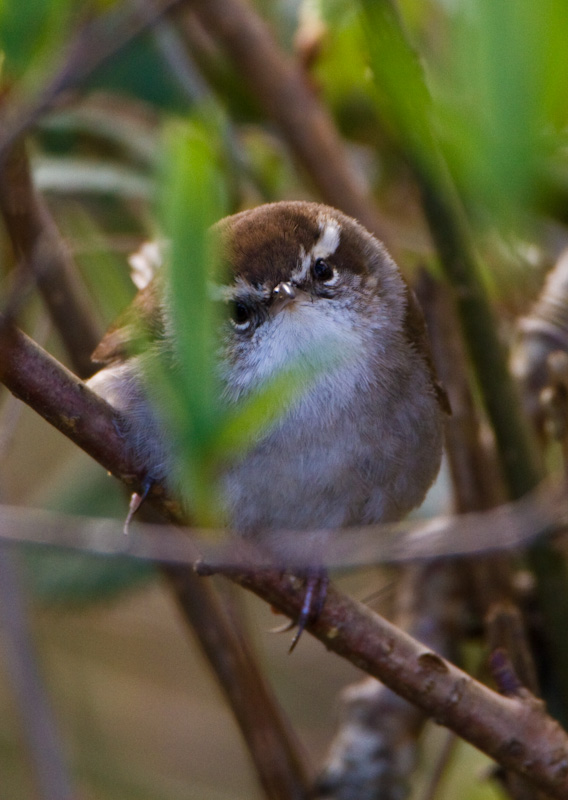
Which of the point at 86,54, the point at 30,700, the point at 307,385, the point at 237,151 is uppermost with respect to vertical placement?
the point at 86,54

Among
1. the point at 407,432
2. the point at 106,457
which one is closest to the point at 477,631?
the point at 407,432

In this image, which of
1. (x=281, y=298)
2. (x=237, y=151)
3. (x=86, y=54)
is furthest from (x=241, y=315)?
(x=86, y=54)

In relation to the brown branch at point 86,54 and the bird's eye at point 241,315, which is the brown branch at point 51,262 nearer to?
the bird's eye at point 241,315

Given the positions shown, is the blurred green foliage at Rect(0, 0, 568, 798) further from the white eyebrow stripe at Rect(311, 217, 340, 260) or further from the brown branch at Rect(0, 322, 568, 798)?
the brown branch at Rect(0, 322, 568, 798)

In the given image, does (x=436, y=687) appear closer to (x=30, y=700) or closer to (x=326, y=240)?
(x=30, y=700)

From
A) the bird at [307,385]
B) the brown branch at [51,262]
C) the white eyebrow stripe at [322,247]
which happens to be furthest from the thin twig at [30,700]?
the white eyebrow stripe at [322,247]

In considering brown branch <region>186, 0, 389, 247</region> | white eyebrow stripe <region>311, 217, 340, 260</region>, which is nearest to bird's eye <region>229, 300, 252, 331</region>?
white eyebrow stripe <region>311, 217, 340, 260</region>

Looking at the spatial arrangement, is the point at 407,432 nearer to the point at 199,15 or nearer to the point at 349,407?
the point at 349,407
